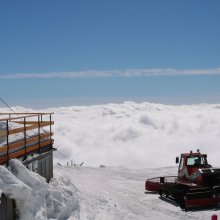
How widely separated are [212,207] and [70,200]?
7.67 m

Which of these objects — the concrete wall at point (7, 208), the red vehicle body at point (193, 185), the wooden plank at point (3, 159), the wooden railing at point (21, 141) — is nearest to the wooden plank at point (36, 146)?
the wooden railing at point (21, 141)

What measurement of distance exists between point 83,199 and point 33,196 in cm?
533

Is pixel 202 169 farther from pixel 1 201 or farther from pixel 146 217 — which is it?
pixel 1 201

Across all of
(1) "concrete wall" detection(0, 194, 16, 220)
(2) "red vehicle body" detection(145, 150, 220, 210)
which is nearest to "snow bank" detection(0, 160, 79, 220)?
(1) "concrete wall" detection(0, 194, 16, 220)

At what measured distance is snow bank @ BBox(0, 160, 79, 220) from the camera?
12.8 meters

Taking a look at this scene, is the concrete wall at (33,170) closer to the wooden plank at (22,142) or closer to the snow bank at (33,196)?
the snow bank at (33,196)

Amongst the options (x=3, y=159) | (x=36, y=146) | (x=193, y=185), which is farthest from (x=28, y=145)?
(x=193, y=185)

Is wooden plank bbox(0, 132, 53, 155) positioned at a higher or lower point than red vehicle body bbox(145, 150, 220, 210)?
higher

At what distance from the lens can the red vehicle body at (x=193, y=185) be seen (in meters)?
20.6

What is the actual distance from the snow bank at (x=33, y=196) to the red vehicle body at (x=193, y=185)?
6367 mm

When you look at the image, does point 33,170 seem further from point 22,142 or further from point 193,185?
point 193,185

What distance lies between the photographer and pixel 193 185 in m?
22.1

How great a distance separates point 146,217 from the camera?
61.1 ft

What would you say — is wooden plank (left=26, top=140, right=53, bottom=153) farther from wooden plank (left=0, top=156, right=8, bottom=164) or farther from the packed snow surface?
wooden plank (left=0, top=156, right=8, bottom=164)
